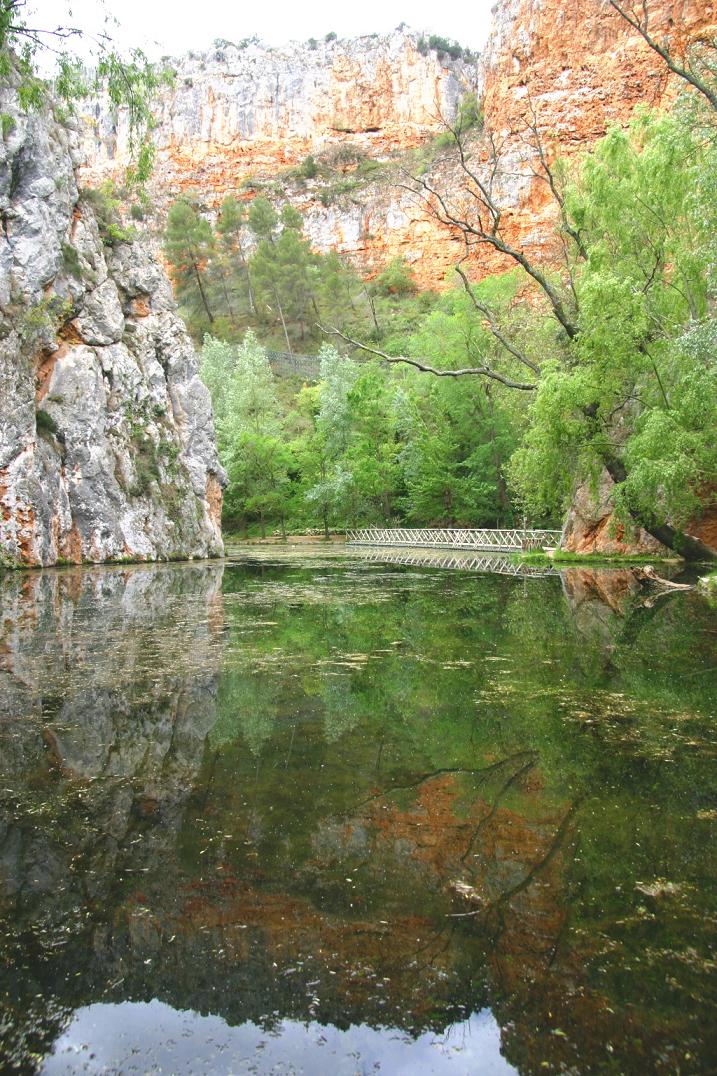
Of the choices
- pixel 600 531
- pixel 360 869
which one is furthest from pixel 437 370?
pixel 360 869

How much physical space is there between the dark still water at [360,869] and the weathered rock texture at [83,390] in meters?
19.5

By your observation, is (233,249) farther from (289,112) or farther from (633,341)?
(633,341)

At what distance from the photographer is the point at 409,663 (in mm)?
7551

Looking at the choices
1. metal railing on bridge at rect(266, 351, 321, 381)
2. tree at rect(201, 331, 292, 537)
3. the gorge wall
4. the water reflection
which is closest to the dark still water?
the water reflection

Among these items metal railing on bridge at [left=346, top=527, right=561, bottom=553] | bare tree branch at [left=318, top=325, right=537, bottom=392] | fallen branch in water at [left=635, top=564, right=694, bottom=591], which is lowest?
metal railing on bridge at [left=346, top=527, right=561, bottom=553]

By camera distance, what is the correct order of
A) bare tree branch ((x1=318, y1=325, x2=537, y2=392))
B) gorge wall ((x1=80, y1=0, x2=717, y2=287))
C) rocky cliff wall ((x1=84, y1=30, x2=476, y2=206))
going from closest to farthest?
bare tree branch ((x1=318, y1=325, x2=537, y2=392)), gorge wall ((x1=80, y1=0, x2=717, y2=287)), rocky cliff wall ((x1=84, y1=30, x2=476, y2=206))

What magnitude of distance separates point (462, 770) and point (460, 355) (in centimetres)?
3315

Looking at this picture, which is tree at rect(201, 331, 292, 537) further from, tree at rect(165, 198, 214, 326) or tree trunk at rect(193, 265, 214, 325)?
tree at rect(165, 198, 214, 326)

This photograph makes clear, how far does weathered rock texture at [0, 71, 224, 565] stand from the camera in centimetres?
2373

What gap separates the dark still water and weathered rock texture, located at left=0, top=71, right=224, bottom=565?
1955 cm

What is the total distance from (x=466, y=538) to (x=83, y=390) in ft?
57.4

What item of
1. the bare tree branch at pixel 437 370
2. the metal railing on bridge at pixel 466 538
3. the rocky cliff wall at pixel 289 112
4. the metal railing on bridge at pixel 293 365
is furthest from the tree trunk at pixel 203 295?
the bare tree branch at pixel 437 370

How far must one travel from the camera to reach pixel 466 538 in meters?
32.5

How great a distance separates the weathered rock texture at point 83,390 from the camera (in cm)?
2373
